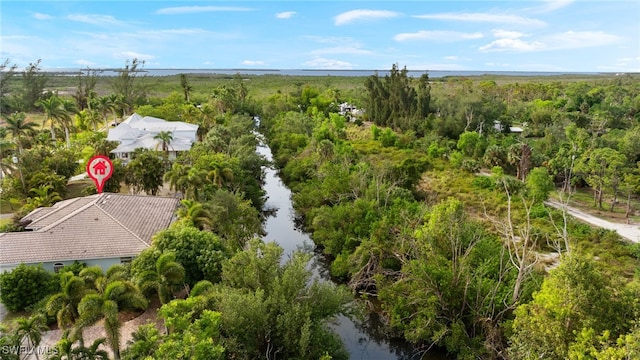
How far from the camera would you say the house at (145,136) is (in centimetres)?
4594

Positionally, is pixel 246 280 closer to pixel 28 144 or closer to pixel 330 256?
pixel 330 256

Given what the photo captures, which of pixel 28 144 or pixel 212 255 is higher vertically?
pixel 28 144

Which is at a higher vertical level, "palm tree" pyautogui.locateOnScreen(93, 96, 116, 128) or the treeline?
"palm tree" pyautogui.locateOnScreen(93, 96, 116, 128)

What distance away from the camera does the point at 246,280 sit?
57.6 feet

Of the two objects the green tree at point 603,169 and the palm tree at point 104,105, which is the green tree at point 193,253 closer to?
the green tree at point 603,169

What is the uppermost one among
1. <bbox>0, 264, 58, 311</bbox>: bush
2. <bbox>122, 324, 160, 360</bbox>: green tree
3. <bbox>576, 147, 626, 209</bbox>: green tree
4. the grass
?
<bbox>576, 147, 626, 209</bbox>: green tree

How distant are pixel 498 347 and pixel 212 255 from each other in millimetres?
14226

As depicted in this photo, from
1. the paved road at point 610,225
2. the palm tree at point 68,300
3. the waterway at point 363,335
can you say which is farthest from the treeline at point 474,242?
the palm tree at point 68,300

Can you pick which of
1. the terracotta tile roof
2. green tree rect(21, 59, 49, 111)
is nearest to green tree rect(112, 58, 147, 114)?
green tree rect(21, 59, 49, 111)

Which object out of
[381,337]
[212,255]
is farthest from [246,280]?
[381,337]

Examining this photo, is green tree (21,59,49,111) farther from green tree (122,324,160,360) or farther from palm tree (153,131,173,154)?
green tree (122,324,160,360)

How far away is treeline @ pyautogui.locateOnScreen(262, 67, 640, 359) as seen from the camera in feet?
45.5

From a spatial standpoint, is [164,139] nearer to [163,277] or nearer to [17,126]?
[17,126]

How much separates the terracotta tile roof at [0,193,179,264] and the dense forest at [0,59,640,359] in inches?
56.1
